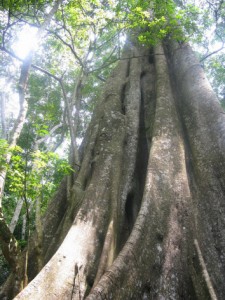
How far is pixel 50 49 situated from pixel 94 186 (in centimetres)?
1145

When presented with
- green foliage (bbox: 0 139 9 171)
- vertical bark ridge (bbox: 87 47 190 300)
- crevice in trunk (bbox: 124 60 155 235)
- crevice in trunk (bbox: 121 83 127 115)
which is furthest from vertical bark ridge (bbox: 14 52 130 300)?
green foliage (bbox: 0 139 9 171)

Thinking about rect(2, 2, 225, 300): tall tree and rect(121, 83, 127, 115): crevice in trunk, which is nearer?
rect(2, 2, 225, 300): tall tree

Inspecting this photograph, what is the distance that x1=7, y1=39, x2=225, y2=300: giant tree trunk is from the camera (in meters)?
2.90

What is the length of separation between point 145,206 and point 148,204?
56 mm

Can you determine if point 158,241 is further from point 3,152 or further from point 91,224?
point 3,152

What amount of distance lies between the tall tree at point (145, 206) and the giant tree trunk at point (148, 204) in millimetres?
12

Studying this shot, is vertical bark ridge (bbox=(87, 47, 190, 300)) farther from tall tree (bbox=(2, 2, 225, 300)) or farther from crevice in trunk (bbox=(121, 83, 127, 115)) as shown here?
crevice in trunk (bbox=(121, 83, 127, 115))

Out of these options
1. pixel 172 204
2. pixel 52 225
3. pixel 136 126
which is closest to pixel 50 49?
pixel 136 126

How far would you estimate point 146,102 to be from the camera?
20.6 feet

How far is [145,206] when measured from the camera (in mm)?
3480

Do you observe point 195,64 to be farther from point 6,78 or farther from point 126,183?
point 6,78

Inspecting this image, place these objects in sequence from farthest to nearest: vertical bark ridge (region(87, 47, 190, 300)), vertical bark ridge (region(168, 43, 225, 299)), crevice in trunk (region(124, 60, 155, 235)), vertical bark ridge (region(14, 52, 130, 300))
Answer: crevice in trunk (region(124, 60, 155, 235))
vertical bark ridge (region(168, 43, 225, 299))
vertical bark ridge (region(14, 52, 130, 300))
vertical bark ridge (region(87, 47, 190, 300))

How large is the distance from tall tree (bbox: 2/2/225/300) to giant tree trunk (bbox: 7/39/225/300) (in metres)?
0.01

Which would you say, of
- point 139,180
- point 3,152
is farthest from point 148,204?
→ point 3,152
